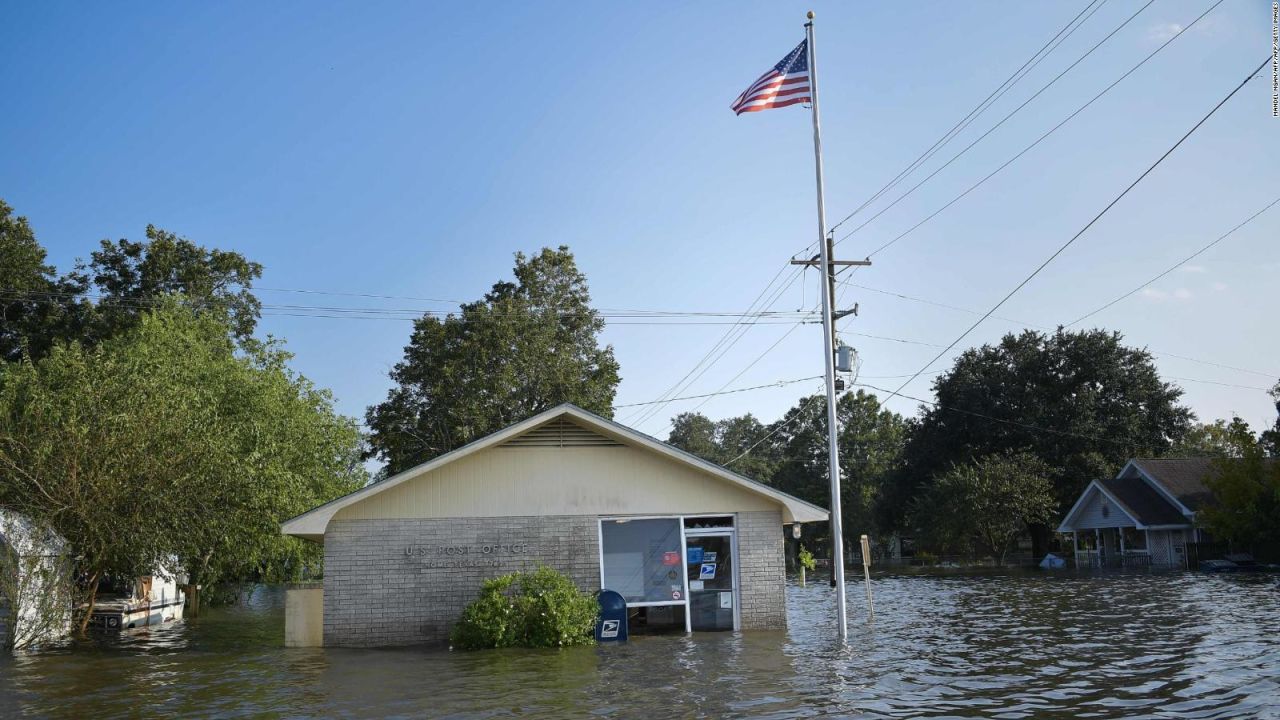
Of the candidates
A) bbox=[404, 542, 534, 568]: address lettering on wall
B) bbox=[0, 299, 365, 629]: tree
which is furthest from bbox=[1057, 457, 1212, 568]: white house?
bbox=[0, 299, 365, 629]: tree

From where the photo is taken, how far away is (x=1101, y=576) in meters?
41.7

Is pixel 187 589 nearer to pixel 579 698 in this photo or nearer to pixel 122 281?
pixel 122 281

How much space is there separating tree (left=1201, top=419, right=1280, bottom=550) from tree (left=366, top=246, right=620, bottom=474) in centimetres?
2674

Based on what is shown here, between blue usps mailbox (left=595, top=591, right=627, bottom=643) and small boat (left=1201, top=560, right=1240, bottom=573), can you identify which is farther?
small boat (left=1201, top=560, right=1240, bottom=573)

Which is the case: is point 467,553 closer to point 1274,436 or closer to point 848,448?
point 1274,436

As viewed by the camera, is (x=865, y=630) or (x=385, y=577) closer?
(x=385, y=577)

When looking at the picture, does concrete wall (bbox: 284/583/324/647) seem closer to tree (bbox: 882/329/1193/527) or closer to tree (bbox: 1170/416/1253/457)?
tree (bbox: 882/329/1193/527)

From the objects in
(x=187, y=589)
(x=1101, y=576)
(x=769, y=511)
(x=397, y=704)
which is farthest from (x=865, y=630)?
(x=187, y=589)

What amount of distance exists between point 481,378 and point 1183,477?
115 ft

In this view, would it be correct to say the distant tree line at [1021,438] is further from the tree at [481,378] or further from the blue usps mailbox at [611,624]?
the blue usps mailbox at [611,624]

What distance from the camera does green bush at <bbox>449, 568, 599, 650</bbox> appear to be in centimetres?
1928

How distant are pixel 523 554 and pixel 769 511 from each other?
520 centimetres

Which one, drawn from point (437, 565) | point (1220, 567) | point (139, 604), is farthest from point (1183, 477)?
point (139, 604)

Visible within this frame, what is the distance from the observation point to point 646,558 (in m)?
21.3
